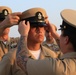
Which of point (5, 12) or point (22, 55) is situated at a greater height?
point (22, 55)

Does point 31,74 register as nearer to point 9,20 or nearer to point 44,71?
point 44,71

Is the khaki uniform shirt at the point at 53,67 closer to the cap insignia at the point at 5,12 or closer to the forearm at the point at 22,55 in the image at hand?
the forearm at the point at 22,55

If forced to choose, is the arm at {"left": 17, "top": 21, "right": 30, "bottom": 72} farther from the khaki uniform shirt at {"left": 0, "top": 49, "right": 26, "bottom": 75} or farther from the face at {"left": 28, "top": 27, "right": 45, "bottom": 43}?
the face at {"left": 28, "top": 27, "right": 45, "bottom": 43}

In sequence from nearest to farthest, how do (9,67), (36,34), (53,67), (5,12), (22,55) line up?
(53,67) < (22,55) < (9,67) < (36,34) < (5,12)

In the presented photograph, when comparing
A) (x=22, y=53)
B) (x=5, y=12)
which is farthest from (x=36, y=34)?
(x=22, y=53)

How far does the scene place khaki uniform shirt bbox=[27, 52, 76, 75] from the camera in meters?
3.39

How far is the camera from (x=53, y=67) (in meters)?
3.38

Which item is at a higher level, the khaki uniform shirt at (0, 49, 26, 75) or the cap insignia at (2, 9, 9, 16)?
the cap insignia at (2, 9, 9, 16)

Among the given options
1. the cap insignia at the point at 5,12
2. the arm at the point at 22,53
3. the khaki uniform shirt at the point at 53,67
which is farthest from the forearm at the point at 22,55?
the cap insignia at the point at 5,12

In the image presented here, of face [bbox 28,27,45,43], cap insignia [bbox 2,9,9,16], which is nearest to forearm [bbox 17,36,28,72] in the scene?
face [bbox 28,27,45,43]

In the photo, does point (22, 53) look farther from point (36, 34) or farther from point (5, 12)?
point (5, 12)

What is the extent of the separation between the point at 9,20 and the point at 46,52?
915mm

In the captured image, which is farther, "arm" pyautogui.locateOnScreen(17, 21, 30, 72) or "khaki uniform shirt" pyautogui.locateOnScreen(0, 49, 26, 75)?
"khaki uniform shirt" pyautogui.locateOnScreen(0, 49, 26, 75)

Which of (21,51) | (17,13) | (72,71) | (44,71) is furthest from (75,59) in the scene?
(17,13)
